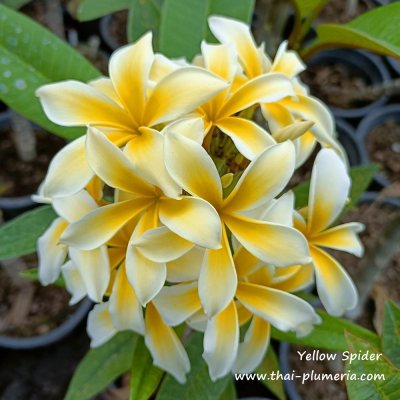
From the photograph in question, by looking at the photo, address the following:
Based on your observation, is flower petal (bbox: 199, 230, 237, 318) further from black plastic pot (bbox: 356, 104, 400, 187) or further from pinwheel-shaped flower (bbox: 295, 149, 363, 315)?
black plastic pot (bbox: 356, 104, 400, 187)

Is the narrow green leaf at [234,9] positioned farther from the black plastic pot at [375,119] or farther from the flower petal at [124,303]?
Answer: the black plastic pot at [375,119]

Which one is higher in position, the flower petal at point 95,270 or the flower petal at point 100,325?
the flower petal at point 95,270

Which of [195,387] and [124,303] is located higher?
[124,303]

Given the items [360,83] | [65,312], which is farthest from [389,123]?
[65,312]

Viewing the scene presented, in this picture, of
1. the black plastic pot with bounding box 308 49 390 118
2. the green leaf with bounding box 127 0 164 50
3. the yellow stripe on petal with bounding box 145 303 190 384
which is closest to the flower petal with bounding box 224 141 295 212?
the yellow stripe on petal with bounding box 145 303 190 384

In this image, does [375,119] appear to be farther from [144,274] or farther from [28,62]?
[144,274]

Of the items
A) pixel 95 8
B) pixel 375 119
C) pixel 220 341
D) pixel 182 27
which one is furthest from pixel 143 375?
pixel 375 119


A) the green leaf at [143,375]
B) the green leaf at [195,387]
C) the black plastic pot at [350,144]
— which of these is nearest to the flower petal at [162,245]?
the green leaf at [143,375]
